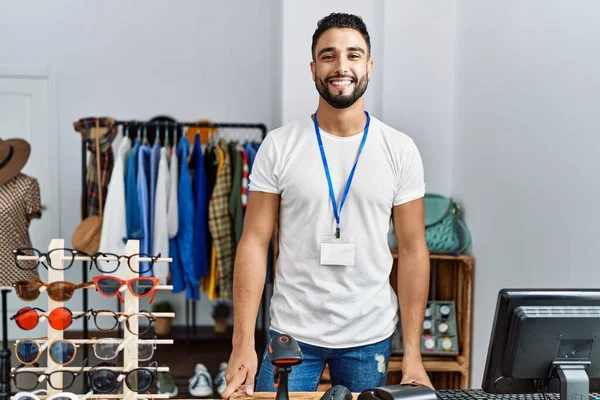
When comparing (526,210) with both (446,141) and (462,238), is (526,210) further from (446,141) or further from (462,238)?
(446,141)

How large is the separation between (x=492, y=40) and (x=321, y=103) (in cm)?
140

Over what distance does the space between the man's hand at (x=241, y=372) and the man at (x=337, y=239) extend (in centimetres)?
9

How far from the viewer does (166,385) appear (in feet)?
12.8

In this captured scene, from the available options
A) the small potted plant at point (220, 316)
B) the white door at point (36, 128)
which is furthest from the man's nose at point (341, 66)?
the white door at point (36, 128)

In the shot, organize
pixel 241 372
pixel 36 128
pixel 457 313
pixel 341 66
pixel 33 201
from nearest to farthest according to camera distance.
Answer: pixel 241 372
pixel 341 66
pixel 457 313
pixel 33 201
pixel 36 128

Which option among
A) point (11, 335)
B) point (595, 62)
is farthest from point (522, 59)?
point (11, 335)

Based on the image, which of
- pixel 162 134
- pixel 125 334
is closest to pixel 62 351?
pixel 125 334

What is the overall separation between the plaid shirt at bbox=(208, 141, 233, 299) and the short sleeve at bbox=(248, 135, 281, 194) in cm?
211

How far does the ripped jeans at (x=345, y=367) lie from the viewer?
183 cm

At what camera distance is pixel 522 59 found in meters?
2.61

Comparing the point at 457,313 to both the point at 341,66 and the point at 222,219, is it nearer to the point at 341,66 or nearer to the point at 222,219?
the point at 222,219

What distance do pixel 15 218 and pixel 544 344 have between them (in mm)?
2979

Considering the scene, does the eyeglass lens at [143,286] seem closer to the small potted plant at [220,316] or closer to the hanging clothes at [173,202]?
the hanging clothes at [173,202]

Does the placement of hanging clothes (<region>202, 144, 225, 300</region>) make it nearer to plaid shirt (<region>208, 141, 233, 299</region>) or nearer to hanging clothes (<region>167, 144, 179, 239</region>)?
plaid shirt (<region>208, 141, 233, 299</region>)
